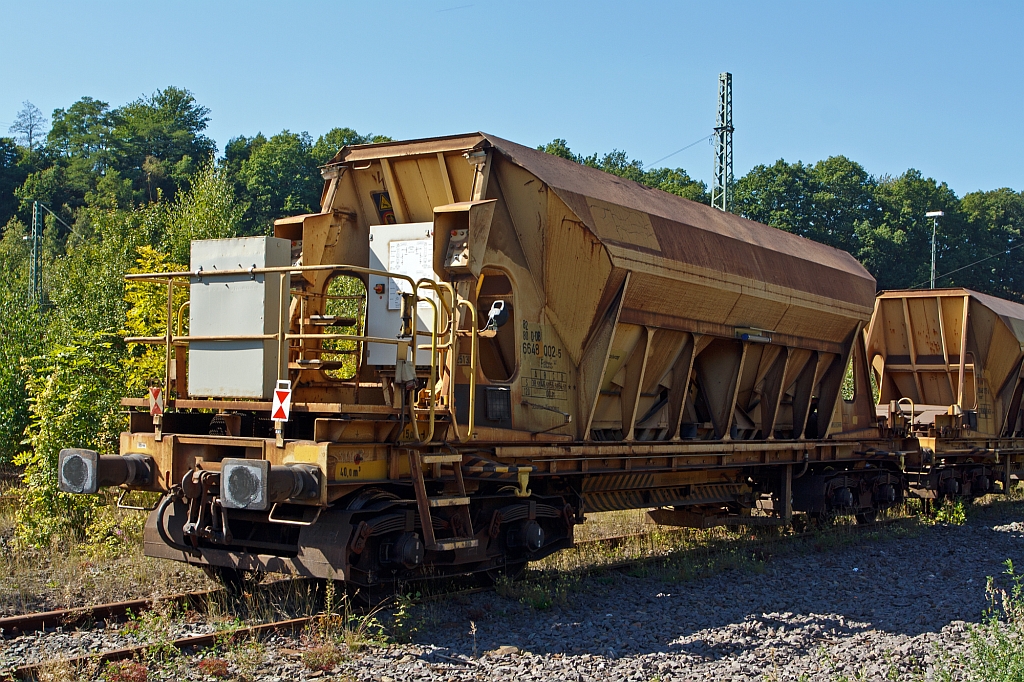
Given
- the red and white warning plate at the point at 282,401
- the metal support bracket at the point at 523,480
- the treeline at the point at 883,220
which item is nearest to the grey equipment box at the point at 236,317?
the red and white warning plate at the point at 282,401

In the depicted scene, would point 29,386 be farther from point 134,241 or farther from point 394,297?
point 134,241

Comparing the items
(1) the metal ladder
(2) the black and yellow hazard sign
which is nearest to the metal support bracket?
(1) the metal ladder

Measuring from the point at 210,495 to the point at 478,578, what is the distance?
268 centimetres

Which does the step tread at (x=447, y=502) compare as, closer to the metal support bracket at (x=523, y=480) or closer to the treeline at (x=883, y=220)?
the metal support bracket at (x=523, y=480)

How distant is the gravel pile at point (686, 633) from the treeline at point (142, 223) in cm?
564

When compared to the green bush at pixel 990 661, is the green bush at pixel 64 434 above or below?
above

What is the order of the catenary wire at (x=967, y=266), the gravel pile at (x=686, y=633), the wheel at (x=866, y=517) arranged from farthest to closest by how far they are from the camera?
the catenary wire at (x=967, y=266) < the wheel at (x=866, y=517) < the gravel pile at (x=686, y=633)

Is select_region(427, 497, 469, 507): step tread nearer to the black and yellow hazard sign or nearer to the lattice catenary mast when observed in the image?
the black and yellow hazard sign

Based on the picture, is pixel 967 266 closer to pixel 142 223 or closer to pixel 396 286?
pixel 142 223

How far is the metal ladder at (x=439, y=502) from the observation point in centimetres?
768

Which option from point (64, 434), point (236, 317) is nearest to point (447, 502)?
point (236, 317)

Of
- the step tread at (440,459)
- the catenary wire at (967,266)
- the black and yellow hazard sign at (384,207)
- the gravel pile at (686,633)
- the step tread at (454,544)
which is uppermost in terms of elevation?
the catenary wire at (967,266)

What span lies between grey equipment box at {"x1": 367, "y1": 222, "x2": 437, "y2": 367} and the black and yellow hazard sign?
10 cm

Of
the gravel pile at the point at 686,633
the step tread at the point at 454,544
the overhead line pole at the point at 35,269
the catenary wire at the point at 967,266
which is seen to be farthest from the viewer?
the catenary wire at the point at 967,266
